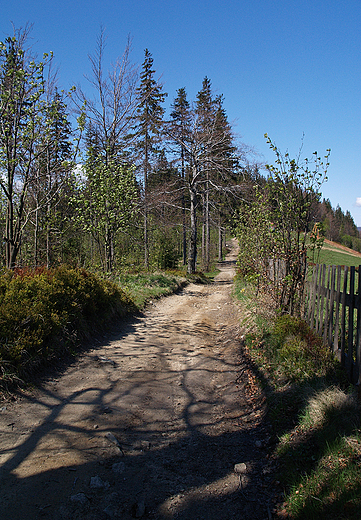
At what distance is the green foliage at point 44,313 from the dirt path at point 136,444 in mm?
484

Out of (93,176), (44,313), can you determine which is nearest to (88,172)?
(93,176)

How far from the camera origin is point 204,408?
4.55m

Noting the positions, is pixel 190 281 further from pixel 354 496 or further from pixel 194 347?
pixel 354 496

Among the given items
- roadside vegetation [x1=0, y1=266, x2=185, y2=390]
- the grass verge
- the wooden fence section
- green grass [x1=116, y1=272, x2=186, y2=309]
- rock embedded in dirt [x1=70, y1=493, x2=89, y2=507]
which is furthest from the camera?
green grass [x1=116, y1=272, x2=186, y2=309]

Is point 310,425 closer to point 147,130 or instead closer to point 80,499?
point 80,499

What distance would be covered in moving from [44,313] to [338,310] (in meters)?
4.60

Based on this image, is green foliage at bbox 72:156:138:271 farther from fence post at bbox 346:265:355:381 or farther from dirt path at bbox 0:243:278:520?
fence post at bbox 346:265:355:381

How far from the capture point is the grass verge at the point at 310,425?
250 cm

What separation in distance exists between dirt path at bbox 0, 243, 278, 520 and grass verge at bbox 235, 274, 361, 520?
0.26 meters

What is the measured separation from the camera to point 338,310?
4.87 metres

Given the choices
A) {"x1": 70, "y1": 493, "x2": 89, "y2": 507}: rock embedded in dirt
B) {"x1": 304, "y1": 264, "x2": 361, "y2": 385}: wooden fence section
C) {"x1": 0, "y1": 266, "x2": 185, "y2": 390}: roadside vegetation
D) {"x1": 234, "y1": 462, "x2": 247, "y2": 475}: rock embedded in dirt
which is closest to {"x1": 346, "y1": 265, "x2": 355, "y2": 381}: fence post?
{"x1": 304, "y1": 264, "x2": 361, "y2": 385}: wooden fence section

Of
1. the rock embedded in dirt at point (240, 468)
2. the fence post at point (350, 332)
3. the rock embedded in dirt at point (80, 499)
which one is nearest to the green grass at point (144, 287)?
the fence post at point (350, 332)

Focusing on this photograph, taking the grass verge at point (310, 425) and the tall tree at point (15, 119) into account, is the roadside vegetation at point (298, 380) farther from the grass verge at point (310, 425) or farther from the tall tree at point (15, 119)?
the tall tree at point (15, 119)

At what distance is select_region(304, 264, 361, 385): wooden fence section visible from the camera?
14.0 feet
